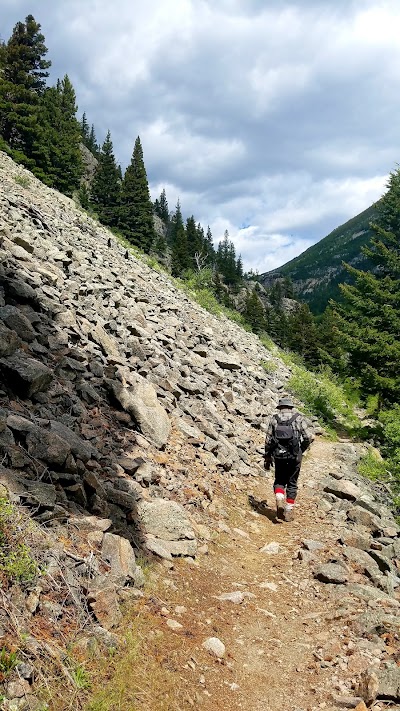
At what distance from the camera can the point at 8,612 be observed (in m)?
3.18

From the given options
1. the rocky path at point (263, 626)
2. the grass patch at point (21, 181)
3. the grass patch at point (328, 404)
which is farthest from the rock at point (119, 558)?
the grass patch at point (21, 181)

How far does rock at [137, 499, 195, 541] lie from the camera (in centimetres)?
596

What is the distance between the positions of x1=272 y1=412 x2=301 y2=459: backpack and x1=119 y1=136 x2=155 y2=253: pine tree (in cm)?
5019

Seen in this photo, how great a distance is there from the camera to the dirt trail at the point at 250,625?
392cm

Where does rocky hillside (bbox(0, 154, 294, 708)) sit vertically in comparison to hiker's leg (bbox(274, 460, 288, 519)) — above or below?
above

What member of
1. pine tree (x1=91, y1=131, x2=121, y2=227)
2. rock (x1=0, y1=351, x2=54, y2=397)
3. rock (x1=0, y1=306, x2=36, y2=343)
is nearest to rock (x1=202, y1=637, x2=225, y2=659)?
rock (x1=0, y1=351, x2=54, y2=397)

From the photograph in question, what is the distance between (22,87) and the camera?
34531mm

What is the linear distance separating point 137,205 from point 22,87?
2348 centimetres

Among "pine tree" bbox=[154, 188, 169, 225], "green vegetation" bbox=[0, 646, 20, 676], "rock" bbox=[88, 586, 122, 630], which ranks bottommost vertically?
"rock" bbox=[88, 586, 122, 630]

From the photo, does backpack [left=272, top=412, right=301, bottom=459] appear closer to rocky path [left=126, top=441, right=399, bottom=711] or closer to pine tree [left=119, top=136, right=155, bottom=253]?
rocky path [left=126, top=441, right=399, bottom=711]

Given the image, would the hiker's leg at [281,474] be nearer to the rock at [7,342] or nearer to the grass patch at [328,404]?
the rock at [7,342]

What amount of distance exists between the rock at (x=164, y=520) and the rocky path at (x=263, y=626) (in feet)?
1.52

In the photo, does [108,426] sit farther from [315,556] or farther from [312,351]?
[312,351]

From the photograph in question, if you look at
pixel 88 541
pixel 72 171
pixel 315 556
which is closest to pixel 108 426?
pixel 88 541
